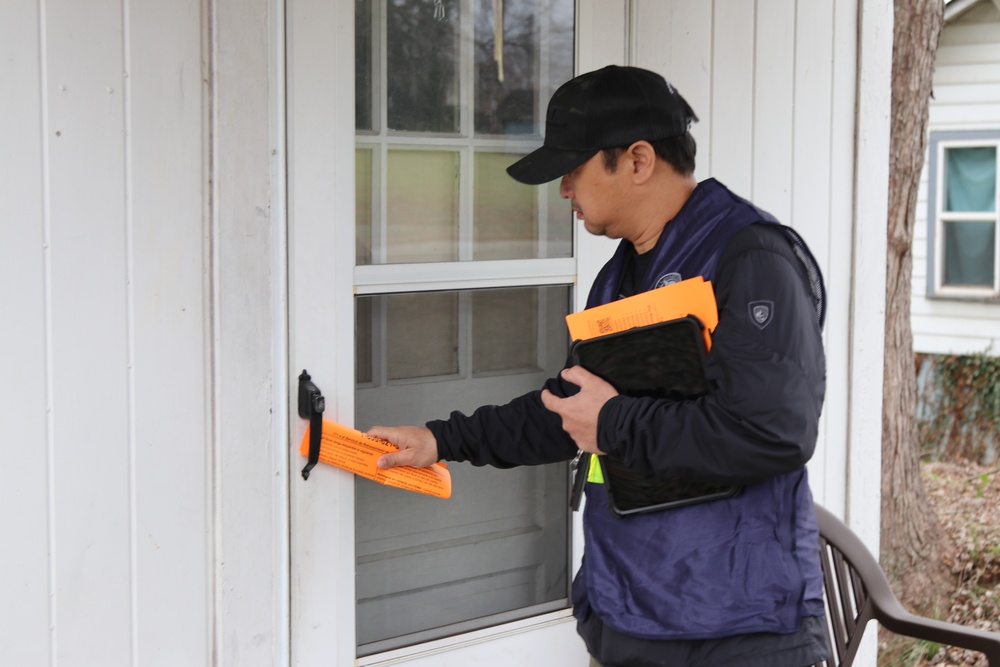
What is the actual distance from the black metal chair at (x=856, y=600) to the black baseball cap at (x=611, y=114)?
4.25ft

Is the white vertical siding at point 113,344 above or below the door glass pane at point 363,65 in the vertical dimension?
below

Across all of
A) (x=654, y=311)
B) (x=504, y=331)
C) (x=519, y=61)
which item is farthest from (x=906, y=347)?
(x=654, y=311)

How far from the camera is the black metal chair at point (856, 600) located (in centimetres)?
250

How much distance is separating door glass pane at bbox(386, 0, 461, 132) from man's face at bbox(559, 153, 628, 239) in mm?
661

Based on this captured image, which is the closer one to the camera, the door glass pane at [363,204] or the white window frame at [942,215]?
the door glass pane at [363,204]

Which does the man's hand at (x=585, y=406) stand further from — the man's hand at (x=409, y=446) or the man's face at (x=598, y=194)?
the man's hand at (x=409, y=446)

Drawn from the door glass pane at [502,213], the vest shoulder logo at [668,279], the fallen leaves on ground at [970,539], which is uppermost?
the door glass pane at [502,213]

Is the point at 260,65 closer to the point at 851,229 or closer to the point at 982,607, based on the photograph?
the point at 851,229

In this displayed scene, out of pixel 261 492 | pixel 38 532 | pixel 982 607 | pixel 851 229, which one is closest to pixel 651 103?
pixel 261 492

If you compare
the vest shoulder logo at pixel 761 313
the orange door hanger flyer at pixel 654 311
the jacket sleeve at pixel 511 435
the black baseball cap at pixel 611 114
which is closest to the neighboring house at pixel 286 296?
the jacket sleeve at pixel 511 435

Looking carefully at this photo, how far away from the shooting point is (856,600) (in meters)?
2.79

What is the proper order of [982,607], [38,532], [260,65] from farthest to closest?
[982,607] < [260,65] < [38,532]

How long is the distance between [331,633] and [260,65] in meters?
1.29

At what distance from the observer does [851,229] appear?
3486 millimetres
